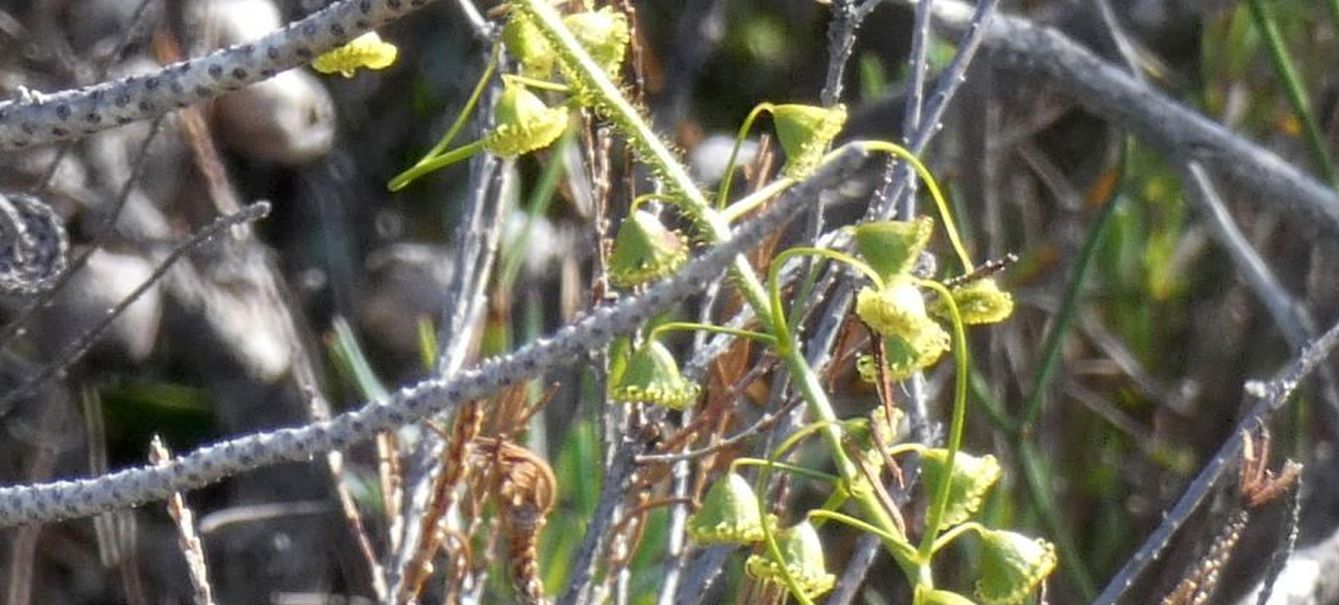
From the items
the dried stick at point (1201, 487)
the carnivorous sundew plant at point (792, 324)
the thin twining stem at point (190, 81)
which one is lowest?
the dried stick at point (1201, 487)

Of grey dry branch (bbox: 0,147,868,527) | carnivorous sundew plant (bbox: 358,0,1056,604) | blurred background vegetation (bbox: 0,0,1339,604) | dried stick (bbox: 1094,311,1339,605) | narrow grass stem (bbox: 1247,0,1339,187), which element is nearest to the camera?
grey dry branch (bbox: 0,147,868,527)

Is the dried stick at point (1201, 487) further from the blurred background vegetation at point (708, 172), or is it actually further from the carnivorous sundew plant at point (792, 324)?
the blurred background vegetation at point (708, 172)

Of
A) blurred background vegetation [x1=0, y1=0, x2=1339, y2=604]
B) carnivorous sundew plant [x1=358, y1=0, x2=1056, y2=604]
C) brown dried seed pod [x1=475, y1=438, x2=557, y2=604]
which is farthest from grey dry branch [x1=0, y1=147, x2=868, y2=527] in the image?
blurred background vegetation [x1=0, y1=0, x2=1339, y2=604]

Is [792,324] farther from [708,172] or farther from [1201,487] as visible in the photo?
[708,172]

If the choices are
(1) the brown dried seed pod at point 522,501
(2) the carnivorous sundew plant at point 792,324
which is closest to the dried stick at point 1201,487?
(2) the carnivorous sundew plant at point 792,324

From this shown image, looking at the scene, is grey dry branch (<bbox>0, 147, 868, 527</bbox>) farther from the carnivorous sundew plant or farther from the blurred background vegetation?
the blurred background vegetation
